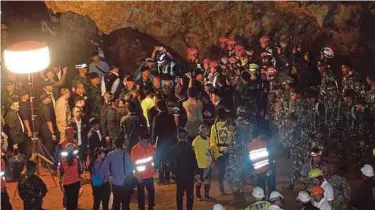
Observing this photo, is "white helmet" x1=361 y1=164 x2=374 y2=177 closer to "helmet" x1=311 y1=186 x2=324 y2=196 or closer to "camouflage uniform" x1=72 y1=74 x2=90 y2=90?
"helmet" x1=311 y1=186 x2=324 y2=196

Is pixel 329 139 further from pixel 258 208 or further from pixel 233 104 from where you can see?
pixel 258 208

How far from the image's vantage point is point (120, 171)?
11750 millimetres

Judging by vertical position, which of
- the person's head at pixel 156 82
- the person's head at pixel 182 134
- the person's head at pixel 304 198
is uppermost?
the person's head at pixel 156 82

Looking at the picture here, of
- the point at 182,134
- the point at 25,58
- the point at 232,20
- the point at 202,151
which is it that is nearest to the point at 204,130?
the point at 202,151

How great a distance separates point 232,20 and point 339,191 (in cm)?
1261

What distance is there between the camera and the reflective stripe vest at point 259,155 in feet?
40.6

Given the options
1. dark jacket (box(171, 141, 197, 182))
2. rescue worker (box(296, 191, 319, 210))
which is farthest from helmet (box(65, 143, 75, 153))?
rescue worker (box(296, 191, 319, 210))

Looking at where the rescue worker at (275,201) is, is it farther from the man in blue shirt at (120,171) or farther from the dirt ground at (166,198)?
the dirt ground at (166,198)

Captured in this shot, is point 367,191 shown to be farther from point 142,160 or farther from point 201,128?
point 142,160

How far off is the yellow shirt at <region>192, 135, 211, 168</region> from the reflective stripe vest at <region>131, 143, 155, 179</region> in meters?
0.98

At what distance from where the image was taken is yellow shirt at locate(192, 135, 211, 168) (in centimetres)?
1278

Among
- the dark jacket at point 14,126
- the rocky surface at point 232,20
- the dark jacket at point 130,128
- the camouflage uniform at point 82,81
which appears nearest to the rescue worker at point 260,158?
the dark jacket at point 130,128

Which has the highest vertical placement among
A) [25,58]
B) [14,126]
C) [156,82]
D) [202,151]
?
[25,58]

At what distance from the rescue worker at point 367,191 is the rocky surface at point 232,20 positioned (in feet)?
36.1
